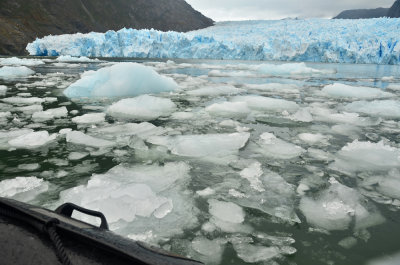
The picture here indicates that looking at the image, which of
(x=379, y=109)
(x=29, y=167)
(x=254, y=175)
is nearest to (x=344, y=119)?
(x=379, y=109)

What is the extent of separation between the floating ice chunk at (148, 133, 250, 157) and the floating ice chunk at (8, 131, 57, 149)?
49.4 inches

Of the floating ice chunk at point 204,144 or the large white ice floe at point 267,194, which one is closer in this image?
the large white ice floe at point 267,194

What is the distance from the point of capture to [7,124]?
411 cm

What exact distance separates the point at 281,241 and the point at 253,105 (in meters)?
4.58

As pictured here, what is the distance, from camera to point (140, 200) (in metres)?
2.00

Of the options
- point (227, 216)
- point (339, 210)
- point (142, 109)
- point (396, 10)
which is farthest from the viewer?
point (396, 10)

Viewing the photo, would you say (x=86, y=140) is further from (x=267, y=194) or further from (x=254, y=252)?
(x=254, y=252)

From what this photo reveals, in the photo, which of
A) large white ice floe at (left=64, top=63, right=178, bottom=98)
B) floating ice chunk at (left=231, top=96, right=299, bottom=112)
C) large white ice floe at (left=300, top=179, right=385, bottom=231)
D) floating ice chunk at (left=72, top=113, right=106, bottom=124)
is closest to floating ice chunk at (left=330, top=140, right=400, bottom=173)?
large white ice floe at (left=300, top=179, right=385, bottom=231)

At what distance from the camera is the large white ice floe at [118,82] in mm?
6984

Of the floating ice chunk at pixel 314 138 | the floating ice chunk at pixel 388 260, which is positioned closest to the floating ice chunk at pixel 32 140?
the floating ice chunk at pixel 314 138

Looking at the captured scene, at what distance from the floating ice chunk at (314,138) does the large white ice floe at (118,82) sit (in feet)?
16.5

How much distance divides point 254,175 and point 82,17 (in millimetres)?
88871

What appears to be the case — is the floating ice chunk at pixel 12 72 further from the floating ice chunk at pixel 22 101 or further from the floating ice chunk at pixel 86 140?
the floating ice chunk at pixel 86 140

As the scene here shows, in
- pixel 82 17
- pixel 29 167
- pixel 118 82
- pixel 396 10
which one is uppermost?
pixel 396 10
